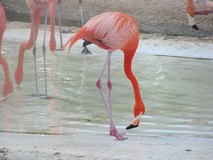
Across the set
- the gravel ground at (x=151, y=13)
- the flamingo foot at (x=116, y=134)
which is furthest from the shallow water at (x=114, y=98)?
the gravel ground at (x=151, y=13)

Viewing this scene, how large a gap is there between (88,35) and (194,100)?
186cm

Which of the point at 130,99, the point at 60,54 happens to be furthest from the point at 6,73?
the point at 60,54

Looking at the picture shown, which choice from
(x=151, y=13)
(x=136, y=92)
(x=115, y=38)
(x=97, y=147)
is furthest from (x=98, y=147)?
(x=151, y=13)

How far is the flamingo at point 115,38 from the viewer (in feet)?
15.0

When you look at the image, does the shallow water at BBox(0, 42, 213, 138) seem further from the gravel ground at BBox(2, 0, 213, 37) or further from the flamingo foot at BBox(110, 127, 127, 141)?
the gravel ground at BBox(2, 0, 213, 37)

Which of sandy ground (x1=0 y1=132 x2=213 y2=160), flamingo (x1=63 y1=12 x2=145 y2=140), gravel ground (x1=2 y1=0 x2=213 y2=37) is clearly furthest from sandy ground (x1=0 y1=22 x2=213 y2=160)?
gravel ground (x1=2 y1=0 x2=213 y2=37)

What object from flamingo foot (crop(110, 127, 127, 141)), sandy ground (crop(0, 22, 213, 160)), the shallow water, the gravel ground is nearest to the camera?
sandy ground (crop(0, 22, 213, 160))

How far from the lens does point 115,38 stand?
4684 millimetres

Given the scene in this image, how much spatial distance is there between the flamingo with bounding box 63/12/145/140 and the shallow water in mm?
307

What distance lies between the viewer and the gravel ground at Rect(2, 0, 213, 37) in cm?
994

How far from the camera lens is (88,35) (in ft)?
15.1

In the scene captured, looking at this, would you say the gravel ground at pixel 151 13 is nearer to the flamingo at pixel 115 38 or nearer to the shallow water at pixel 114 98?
the shallow water at pixel 114 98

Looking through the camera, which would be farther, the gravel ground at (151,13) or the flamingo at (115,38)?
the gravel ground at (151,13)

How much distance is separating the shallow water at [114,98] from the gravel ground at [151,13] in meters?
1.73
